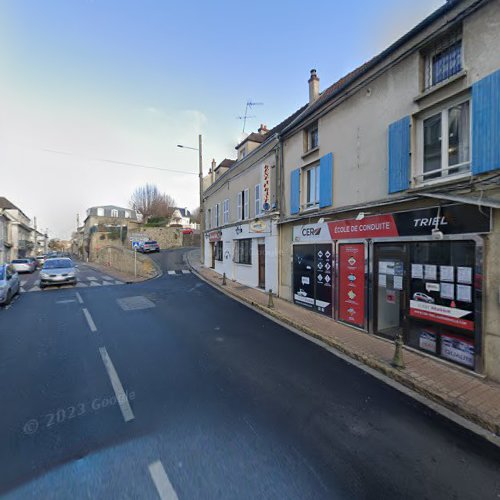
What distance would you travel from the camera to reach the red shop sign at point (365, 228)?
20.4 feet

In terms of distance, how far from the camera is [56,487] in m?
2.41

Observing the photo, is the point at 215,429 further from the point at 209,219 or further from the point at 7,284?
the point at 209,219

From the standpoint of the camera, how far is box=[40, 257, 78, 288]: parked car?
1328 centimetres

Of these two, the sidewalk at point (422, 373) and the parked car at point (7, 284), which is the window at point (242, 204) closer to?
the sidewalk at point (422, 373)

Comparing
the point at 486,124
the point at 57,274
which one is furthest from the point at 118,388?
the point at 57,274

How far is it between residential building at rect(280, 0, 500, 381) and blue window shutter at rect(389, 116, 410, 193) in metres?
0.02

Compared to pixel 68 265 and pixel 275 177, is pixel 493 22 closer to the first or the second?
pixel 275 177

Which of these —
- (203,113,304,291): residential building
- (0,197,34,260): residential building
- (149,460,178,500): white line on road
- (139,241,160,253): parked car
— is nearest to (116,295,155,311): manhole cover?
(203,113,304,291): residential building

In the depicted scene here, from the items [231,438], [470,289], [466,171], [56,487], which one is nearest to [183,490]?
[231,438]

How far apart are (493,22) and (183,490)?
7954mm

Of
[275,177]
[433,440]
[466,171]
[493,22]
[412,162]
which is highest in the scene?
[493,22]

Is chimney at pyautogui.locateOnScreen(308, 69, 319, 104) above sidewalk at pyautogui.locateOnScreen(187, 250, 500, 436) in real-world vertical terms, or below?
above

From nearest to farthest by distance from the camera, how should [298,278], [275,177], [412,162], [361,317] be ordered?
1. [412,162]
2. [361,317]
3. [298,278]
4. [275,177]

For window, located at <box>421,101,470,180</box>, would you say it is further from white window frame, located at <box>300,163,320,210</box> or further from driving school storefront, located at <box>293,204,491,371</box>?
white window frame, located at <box>300,163,320,210</box>
